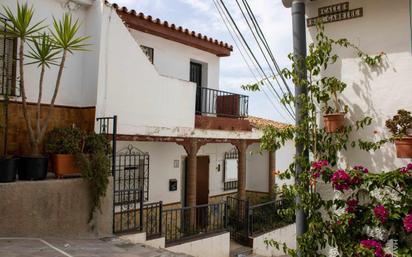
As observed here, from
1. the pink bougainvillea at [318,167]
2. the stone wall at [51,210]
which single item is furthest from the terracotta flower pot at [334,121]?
the stone wall at [51,210]

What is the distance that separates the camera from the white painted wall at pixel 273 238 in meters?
11.4

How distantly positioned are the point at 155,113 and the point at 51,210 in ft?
12.9

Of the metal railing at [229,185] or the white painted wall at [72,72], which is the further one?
the metal railing at [229,185]

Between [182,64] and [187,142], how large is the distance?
293cm

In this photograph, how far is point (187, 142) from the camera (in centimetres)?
1119

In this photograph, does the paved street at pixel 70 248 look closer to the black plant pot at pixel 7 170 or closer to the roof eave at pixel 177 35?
the black plant pot at pixel 7 170

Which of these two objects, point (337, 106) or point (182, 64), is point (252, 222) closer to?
point (182, 64)

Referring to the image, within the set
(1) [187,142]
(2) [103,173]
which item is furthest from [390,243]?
(1) [187,142]

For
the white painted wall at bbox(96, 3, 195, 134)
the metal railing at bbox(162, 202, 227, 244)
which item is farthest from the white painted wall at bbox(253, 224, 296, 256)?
the white painted wall at bbox(96, 3, 195, 134)

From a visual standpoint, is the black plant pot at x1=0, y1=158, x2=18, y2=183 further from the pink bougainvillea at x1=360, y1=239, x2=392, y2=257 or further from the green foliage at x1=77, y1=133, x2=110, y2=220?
the pink bougainvillea at x1=360, y1=239, x2=392, y2=257

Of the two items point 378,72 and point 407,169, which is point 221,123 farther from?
point 407,169

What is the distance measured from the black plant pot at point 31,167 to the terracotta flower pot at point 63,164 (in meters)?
0.36

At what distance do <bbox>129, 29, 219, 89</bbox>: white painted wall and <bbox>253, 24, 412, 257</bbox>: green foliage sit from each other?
753cm

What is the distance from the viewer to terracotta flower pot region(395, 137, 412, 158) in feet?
12.7
